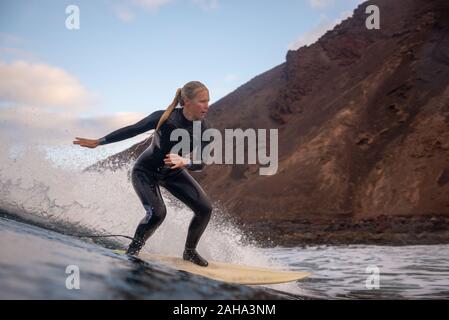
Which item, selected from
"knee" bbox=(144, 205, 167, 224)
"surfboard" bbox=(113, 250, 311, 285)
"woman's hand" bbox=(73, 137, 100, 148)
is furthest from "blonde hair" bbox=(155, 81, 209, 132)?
"surfboard" bbox=(113, 250, 311, 285)

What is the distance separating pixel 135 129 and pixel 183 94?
2.43ft

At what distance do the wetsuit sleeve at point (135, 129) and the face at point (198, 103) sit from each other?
400mm

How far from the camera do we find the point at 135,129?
17.3 ft

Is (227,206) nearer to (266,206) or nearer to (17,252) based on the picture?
(266,206)

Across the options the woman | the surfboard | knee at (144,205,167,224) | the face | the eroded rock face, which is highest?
the eroded rock face

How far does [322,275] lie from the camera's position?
10.2 m

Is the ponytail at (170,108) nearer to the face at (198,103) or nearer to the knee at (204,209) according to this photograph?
the face at (198,103)

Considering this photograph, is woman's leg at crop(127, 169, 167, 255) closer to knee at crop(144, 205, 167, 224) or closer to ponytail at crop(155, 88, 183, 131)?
knee at crop(144, 205, 167, 224)

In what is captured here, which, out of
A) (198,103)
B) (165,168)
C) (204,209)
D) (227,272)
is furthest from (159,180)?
(227,272)

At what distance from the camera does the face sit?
16.5 ft

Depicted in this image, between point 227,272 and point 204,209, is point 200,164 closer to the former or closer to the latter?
point 204,209

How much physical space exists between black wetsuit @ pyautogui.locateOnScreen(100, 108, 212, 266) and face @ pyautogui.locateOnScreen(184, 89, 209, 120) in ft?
0.50

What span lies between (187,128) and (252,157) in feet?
153
